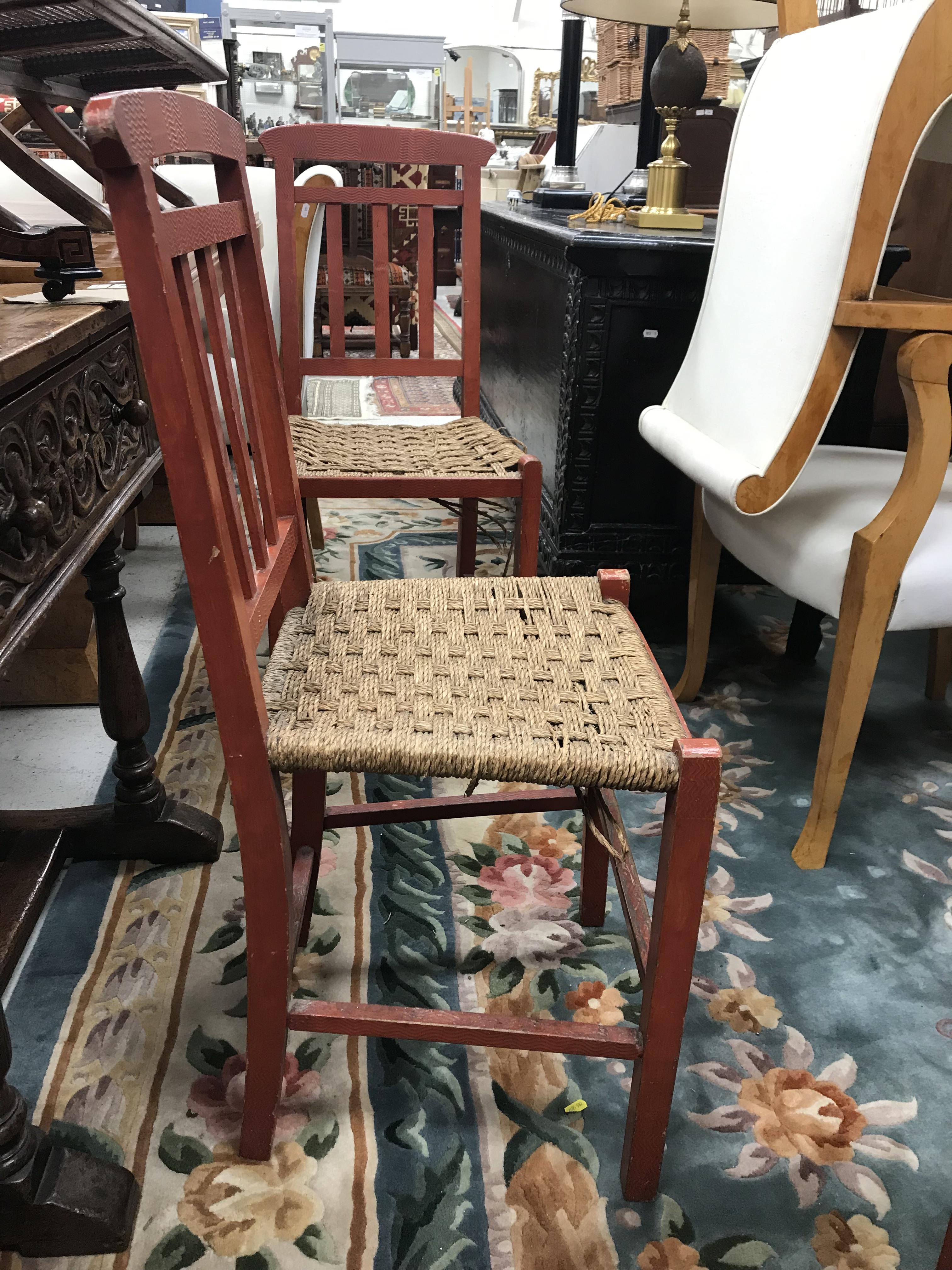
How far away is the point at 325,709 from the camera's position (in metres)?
Answer: 0.83

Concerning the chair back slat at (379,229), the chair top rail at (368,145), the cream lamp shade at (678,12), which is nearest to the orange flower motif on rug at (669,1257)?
the chair back slat at (379,229)

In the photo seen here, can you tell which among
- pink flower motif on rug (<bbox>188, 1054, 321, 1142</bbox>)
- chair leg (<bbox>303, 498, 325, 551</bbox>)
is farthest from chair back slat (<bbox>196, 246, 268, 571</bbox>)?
chair leg (<bbox>303, 498, 325, 551</bbox>)

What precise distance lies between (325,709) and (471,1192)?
50 centimetres

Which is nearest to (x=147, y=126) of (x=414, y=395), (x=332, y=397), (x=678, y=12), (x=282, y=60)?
(x=678, y=12)

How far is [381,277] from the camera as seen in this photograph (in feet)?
5.75

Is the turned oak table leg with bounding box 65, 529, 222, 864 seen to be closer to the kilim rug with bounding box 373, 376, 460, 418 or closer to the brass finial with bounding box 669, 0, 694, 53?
the brass finial with bounding box 669, 0, 694, 53

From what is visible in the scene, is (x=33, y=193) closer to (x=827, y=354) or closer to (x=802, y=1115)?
(x=827, y=354)

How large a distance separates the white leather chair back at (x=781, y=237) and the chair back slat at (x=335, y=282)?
0.69m

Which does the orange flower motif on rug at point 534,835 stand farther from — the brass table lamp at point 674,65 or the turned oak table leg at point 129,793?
the brass table lamp at point 674,65

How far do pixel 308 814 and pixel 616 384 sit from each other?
3.60ft

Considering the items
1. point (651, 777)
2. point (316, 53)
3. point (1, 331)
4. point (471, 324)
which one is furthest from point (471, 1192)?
point (316, 53)

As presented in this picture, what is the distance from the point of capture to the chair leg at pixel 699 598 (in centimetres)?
165

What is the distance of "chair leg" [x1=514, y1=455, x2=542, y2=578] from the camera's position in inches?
58.0

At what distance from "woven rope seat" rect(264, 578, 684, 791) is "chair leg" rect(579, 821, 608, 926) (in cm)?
34
